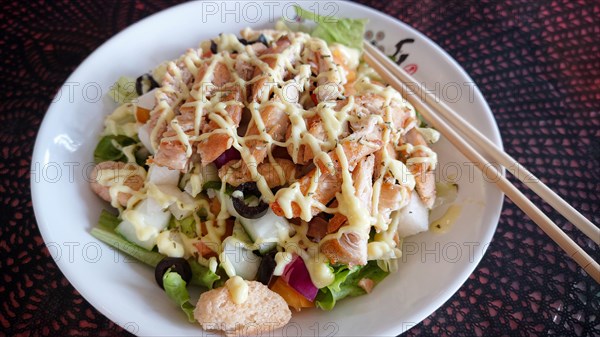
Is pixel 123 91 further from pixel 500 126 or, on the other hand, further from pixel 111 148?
pixel 500 126

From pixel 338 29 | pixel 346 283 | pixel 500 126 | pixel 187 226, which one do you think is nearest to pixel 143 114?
pixel 187 226

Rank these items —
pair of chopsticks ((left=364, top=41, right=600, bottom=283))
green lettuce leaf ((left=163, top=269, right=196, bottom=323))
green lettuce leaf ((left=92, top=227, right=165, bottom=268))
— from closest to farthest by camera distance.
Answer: pair of chopsticks ((left=364, top=41, right=600, bottom=283)) < green lettuce leaf ((left=163, top=269, right=196, bottom=323)) < green lettuce leaf ((left=92, top=227, right=165, bottom=268))

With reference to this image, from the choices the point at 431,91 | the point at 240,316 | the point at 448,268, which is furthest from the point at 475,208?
the point at 240,316

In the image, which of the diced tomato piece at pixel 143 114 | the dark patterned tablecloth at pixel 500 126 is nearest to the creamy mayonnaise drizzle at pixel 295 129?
the diced tomato piece at pixel 143 114

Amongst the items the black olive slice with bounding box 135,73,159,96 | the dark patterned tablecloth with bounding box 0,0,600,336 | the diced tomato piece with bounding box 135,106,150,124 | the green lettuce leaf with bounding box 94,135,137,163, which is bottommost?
the dark patterned tablecloth with bounding box 0,0,600,336

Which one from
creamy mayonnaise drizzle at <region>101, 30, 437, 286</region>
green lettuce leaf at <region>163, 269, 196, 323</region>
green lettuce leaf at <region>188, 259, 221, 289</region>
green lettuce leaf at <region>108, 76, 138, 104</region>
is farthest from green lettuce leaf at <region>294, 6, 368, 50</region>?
green lettuce leaf at <region>163, 269, 196, 323</region>

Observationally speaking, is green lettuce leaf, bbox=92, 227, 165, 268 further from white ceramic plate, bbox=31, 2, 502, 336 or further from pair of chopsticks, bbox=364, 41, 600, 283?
pair of chopsticks, bbox=364, 41, 600, 283
